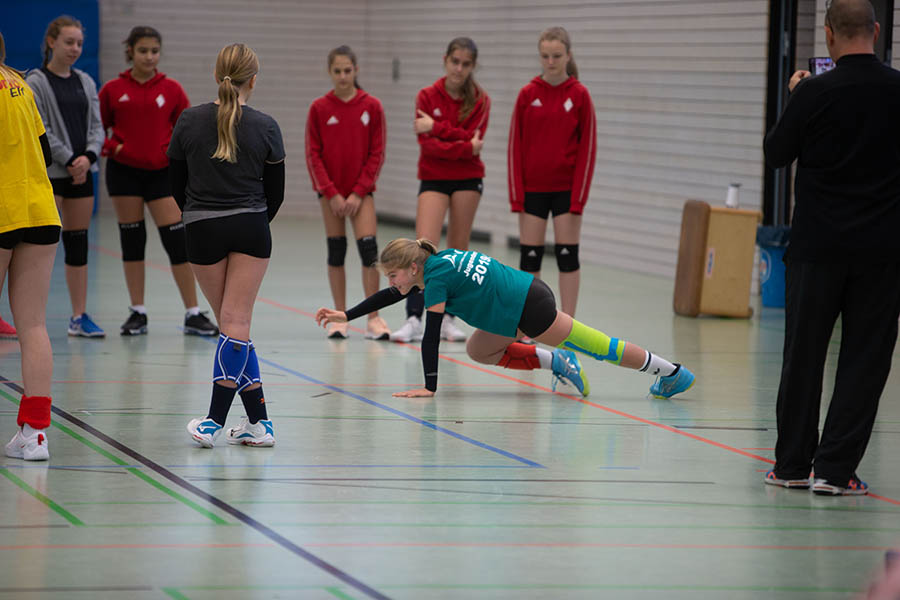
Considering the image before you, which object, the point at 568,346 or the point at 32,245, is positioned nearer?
the point at 32,245

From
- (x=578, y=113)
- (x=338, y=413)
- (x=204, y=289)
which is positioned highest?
(x=578, y=113)

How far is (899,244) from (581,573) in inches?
66.9

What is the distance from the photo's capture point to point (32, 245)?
4859mm

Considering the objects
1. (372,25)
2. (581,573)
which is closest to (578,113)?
(581,573)

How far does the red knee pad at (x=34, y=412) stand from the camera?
4.88 meters

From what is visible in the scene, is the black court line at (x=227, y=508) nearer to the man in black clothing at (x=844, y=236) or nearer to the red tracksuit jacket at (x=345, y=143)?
the man in black clothing at (x=844, y=236)

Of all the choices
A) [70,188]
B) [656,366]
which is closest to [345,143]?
[70,188]

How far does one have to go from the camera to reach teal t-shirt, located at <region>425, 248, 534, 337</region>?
233 inches

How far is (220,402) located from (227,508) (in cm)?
88

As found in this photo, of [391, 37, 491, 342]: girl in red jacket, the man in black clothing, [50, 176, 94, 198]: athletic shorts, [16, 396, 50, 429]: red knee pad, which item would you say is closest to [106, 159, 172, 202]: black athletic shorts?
[50, 176, 94, 198]: athletic shorts

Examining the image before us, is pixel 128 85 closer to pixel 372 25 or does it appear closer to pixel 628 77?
pixel 628 77

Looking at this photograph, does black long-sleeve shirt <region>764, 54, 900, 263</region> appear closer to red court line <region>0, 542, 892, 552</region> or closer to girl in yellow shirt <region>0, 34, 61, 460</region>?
red court line <region>0, 542, 892, 552</region>

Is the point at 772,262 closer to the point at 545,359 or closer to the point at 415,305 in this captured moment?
the point at 415,305

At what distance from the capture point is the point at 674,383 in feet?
20.9
